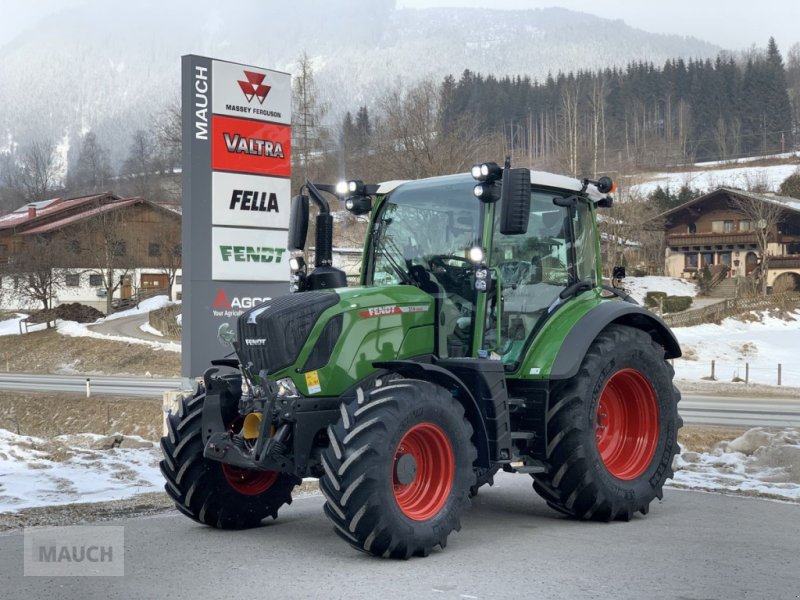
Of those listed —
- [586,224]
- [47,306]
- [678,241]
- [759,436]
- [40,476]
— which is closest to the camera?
[586,224]

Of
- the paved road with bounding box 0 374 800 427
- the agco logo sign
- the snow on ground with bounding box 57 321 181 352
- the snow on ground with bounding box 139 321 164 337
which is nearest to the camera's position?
the agco logo sign

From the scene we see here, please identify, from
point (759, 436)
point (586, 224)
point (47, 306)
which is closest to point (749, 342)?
point (759, 436)

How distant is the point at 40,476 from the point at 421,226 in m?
5.53

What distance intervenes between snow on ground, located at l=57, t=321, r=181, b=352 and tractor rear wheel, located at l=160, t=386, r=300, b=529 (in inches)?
1389

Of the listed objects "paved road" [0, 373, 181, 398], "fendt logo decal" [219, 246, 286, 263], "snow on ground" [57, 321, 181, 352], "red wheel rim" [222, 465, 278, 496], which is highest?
"fendt logo decal" [219, 246, 286, 263]

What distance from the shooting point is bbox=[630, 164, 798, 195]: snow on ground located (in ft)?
319

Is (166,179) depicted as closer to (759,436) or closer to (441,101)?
(441,101)

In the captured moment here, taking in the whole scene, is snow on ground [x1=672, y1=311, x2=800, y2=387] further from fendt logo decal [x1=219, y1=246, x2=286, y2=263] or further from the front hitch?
the front hitch

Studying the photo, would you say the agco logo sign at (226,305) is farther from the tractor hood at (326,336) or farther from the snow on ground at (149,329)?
the snow on ground at (149,329)

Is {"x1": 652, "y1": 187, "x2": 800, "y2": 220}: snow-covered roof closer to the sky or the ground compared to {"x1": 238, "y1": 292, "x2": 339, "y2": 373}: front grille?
closer to the sky

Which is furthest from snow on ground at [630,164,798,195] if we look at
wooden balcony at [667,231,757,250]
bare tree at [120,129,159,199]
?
bare tree at [120,129,159,199]

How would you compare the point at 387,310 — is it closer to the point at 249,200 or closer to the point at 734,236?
the point at 249,200

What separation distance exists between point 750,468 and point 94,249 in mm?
57509

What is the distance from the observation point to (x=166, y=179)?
10756 cm
